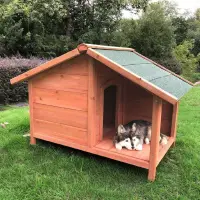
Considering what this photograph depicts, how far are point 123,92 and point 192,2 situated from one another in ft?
114

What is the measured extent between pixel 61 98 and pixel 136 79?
142cm

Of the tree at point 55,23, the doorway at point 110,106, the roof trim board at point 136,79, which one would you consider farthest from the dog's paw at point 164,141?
the tree at point 55,23

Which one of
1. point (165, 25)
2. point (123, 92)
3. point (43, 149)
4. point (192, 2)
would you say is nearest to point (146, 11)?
point (165, 25)

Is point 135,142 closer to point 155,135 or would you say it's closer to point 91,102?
point 155,135

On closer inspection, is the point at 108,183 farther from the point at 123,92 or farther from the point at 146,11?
the point at 146,11

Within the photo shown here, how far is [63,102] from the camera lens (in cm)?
383

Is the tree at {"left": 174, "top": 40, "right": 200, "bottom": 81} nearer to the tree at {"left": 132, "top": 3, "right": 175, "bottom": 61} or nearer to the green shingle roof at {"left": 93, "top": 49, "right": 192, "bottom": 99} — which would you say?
the tree at {"left": 132, "top": 3, "right": 175, "bottom": 61}

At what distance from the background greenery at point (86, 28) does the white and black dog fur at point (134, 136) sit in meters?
10.2

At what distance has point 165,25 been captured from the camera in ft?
47.3

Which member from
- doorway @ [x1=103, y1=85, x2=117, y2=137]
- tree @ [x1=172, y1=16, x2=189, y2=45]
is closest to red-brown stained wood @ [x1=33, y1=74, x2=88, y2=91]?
doorway @ [x1=103, y1=85, x2=117, y2=137]

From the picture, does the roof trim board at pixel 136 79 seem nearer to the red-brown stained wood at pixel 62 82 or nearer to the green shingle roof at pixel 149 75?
the green shingle roof at pixel 149 75

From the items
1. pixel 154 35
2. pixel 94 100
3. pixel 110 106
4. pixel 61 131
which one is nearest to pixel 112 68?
pixel 94 100

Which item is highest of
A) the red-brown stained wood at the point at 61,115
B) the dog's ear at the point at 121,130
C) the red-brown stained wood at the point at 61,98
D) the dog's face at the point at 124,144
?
the red-brown stained wood at the point at 61,98

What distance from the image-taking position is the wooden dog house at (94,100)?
320 cm
